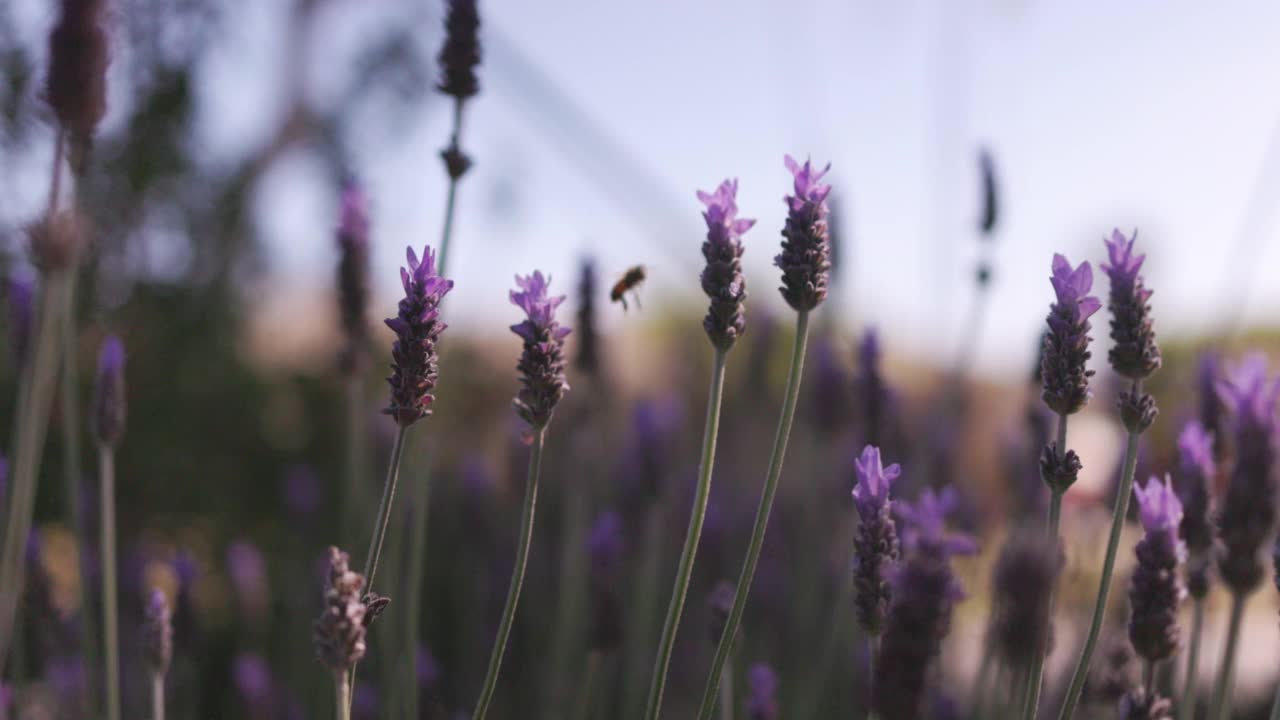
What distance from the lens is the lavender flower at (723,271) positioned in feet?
4.82

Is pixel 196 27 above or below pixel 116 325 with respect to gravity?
above

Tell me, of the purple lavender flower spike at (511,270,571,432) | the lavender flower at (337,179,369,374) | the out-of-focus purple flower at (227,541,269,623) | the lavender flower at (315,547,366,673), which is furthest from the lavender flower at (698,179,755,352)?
the out-of-focus purple flower at (227,541,269,623)

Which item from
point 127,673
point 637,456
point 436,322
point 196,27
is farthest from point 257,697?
point 196,27

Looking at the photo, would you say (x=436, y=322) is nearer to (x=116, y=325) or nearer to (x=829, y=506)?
(x=829, y=506)

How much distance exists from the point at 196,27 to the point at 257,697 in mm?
2457

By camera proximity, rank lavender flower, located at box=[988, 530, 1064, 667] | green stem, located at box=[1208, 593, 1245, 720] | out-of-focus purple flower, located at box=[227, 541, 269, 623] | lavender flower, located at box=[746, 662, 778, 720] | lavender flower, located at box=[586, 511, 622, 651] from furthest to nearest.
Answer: out-of-focus purple flower, located at box=[227, 541, 269, 623], lavender flower, located at box=[586, 511, 622, 651], lavender flower, located at box=[746, 662, 778, 720], green stem, located at box=[1208, 593, 1245, 720], lavender flower, located at box=[988, 530, 1064, 667]

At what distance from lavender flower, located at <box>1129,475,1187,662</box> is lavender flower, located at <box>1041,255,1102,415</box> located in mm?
156

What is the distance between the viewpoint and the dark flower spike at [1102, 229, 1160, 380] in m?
1.46

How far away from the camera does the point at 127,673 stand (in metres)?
3.09

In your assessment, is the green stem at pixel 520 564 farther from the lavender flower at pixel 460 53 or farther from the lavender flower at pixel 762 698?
the lavender flower at pixel 460 53

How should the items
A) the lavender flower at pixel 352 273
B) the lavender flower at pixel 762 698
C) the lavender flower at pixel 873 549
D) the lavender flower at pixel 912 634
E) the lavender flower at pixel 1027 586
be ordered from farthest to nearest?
the lavender flower at pixel 352 273 → the lavender flower at pixel 762 698 → the lavender flower at pixel 873 549 → the lavender flower at pixel 912 634 → the lavender flower at pixel 1027 586

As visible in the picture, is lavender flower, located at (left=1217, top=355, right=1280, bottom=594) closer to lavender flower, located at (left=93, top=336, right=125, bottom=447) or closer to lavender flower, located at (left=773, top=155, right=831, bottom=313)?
lavender flower, located at (left=773, top=155, right=831, bottom=313)

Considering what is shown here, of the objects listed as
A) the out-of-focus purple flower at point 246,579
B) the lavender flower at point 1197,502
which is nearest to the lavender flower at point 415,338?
the lavender flower at point 1197,502

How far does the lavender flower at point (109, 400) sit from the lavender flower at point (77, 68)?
456 mm
